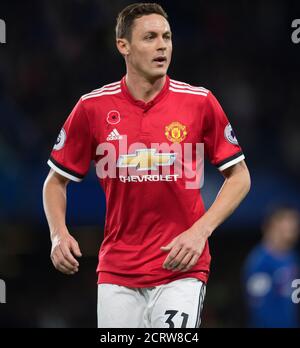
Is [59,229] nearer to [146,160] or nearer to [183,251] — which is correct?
[146,160]

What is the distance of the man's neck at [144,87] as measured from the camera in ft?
17.1

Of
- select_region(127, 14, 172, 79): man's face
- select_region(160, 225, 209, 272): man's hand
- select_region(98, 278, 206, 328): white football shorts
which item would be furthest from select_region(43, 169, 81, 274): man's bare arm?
select_region(127, 14, 172, 79): man's face

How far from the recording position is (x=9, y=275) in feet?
31.8

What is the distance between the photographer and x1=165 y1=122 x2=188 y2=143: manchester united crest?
505cm

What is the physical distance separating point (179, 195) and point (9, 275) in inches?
201

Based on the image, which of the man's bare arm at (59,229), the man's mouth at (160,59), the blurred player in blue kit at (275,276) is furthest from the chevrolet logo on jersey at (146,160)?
the blurred player in blue kit at (275,276)

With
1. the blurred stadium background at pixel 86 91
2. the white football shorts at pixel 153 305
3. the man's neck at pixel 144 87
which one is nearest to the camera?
the white football shorts at pixel 153 305

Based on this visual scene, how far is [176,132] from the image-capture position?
5066mm

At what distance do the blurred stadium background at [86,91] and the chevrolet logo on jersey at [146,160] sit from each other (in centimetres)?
449

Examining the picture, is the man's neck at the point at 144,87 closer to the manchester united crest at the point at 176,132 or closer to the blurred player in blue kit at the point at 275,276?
the manchester united crest at the point at 176,132

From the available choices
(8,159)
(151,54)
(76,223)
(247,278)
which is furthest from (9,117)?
(151,54)

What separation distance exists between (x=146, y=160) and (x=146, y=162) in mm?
12

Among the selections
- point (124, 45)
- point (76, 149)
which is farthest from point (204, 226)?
point (124, 45)
